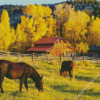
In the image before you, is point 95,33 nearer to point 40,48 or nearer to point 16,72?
point 40,48

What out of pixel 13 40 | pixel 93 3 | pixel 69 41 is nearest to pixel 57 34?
pixel 69 41

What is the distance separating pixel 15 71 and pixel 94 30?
41.3m

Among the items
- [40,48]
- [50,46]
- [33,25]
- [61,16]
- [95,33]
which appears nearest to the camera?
[50,46]

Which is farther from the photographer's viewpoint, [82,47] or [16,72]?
[82,47]

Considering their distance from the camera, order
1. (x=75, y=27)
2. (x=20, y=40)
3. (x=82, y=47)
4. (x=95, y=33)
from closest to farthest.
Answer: (x=20, y=40) → (x=82, y=47) → (x=75, y=27) → (x=95, y=33)

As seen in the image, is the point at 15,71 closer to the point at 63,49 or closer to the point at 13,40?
the point at 13,40

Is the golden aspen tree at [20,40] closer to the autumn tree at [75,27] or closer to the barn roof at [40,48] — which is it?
the barn roof at [40,48]

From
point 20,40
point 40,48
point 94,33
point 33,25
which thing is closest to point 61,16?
point 94,33

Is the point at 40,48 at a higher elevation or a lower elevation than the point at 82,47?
higher

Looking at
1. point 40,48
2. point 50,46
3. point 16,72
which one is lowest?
point 40,48

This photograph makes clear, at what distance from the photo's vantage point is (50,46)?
35.9 m

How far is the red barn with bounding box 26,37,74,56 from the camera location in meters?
35.2

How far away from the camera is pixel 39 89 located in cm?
806

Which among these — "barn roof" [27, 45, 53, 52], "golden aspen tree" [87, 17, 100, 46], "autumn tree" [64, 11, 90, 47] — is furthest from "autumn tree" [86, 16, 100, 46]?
"barn roof" [27, 45, 53, 52]
